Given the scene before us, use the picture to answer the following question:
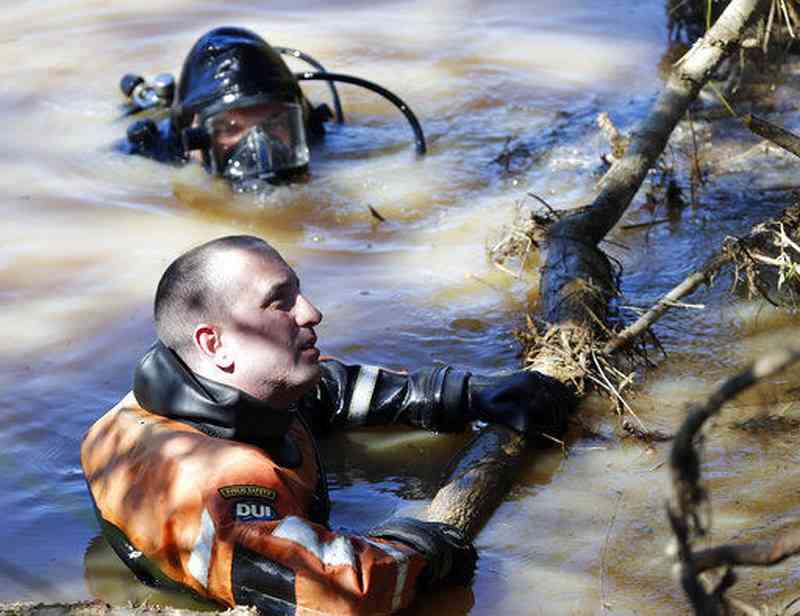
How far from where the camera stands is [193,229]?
6805 mm

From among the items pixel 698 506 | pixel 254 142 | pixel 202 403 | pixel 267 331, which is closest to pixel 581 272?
pixel 267 331

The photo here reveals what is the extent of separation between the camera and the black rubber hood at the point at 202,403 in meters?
3.85

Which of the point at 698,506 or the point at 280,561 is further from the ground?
the point at 698,506

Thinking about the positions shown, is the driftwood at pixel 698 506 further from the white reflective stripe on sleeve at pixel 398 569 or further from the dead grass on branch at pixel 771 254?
the dead grass on branch at pixel 771 254

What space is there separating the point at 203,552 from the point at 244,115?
13.6 feet

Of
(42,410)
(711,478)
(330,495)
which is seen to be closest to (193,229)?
(42,410)

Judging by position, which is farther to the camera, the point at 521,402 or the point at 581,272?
the point at 581,272

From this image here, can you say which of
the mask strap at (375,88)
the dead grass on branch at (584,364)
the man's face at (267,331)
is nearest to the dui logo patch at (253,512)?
the man's face at (267,331)

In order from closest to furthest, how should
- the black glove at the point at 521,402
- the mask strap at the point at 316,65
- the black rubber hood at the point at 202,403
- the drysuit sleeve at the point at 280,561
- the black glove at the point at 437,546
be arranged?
1. the drysuit sleeve at the point at 280,561
2. the black glove at the point at 437,546
3. the black rubber hood at the point at 202,403
4. the black glove at the point at 521,402
5. the mask strap at the point at 316,65

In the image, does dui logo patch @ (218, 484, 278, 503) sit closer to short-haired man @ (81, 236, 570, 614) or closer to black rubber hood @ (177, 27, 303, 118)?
short-haired man @ (81, 236, 570, 614)

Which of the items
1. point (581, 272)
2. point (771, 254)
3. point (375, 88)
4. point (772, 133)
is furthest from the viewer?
point (375, 88)

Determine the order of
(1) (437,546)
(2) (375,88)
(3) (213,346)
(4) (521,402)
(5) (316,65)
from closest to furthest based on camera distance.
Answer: (1) (437,546) < (3) (213,346) < (4) (521,402) < (2) (375,88) < (5) (316,65)

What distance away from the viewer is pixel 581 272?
5.24 m

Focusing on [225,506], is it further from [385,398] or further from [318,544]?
[385,398]
